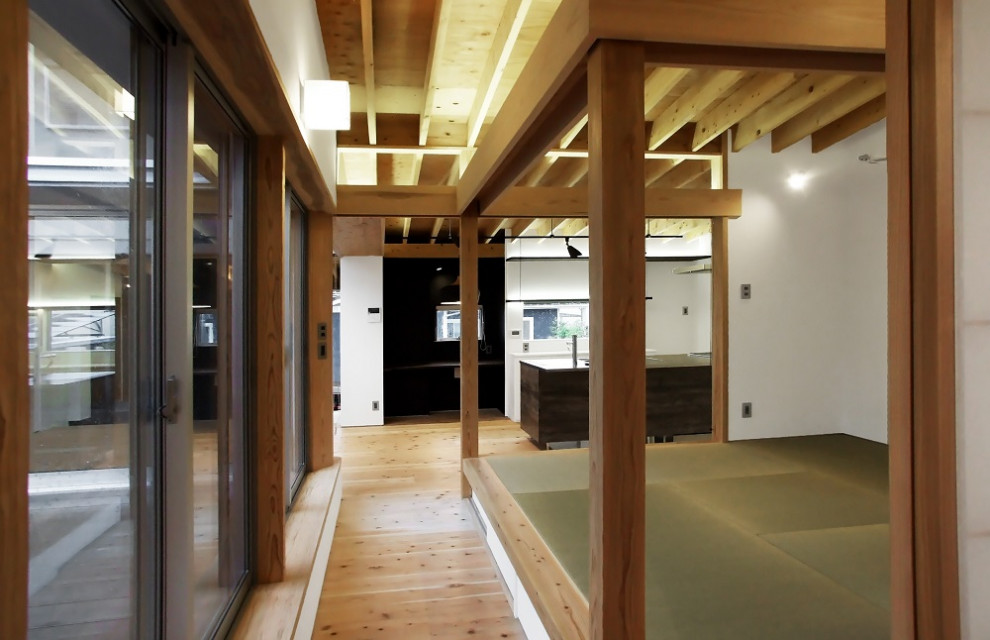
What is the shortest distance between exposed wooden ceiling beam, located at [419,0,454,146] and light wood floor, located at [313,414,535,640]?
2701 mm

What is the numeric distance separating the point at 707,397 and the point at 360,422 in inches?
156

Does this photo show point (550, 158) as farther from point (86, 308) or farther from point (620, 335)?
point (86, 308)

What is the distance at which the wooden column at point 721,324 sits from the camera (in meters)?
4.93

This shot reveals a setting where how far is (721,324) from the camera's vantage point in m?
4.95

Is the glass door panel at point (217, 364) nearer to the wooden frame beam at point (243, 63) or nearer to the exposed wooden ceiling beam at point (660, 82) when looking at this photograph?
the wooden frame beam at point (243, 63)

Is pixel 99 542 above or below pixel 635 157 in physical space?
below

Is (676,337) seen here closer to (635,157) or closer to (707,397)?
(707,397)

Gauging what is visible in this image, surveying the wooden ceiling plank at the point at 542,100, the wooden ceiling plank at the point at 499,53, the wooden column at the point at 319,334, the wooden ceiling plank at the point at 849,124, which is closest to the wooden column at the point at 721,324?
the wooden ceiling plank at the point at 849,124

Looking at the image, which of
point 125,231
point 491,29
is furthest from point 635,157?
point 491,29

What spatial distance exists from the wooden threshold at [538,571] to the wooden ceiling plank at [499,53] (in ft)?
7.66

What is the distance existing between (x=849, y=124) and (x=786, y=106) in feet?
2.39

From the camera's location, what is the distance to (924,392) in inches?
40.2

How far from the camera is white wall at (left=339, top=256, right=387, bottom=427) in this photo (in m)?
7.27

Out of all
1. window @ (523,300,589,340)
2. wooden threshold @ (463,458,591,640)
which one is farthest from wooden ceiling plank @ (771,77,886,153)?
window @ (523,300,589,340)
